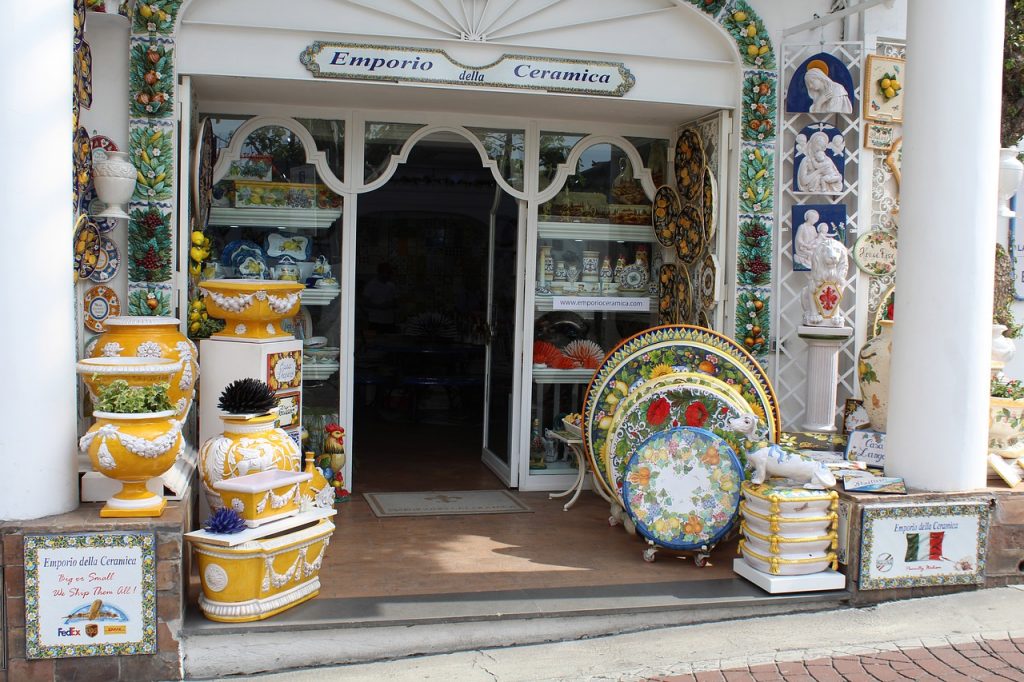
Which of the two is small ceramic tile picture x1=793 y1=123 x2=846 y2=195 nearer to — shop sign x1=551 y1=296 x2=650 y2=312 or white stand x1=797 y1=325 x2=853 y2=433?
white stand x1=797 y1=325 x2=853 y2=433

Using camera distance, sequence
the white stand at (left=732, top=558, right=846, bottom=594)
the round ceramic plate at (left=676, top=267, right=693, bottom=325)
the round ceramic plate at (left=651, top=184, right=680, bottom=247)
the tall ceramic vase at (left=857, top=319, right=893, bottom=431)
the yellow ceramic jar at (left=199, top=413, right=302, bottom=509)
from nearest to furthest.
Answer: the yellow ceramic jar at (left=199, top=413, right=302, bottom=509), the white stand at (left=732, top=558, right=846, bottom=594), the tall ceramic vase at (left=857, top=319, right=893, bottom=431), the round ceramic plate at (left=676, top=267, right=693, bottom=325), the round ceramic plate at (left=651, top=184, right=680, bottom=247)

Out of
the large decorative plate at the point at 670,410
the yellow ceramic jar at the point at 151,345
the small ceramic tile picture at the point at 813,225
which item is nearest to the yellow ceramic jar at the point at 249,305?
the yellow ceramic jar at the point at 151,345

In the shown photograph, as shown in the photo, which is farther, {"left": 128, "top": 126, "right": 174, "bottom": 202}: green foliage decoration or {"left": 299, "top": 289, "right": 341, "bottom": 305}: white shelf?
{"left": 299, "top": 289, "right": 341, "bottom": 305}: white shelf

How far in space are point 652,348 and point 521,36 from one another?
2.04 m

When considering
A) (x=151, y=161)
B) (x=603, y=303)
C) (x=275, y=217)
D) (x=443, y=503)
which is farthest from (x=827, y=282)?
(x=151, y=161)

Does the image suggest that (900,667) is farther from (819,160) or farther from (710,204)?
(819,160)

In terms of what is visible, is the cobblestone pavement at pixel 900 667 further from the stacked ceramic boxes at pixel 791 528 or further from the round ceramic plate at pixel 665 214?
the round ceramic plate at pixel 665 214

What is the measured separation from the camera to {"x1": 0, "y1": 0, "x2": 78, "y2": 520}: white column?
3.88 m

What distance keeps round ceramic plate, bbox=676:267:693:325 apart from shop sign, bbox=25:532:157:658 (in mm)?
3997

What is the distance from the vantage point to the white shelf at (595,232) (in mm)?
6922

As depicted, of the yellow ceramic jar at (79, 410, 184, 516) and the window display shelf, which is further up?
the window display shelf

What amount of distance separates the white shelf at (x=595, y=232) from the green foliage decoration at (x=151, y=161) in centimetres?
257

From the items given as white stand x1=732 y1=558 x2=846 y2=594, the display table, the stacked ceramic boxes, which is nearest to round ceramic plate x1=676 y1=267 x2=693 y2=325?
the display table

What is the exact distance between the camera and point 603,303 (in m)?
7.02
